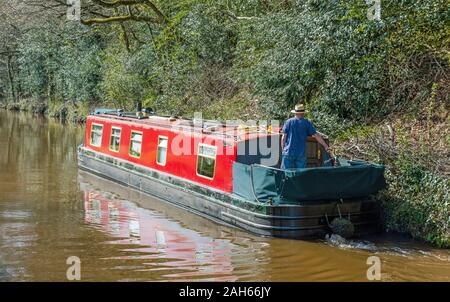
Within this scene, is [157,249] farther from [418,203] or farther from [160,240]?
[418,203]

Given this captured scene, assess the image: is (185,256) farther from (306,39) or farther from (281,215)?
(306,39)

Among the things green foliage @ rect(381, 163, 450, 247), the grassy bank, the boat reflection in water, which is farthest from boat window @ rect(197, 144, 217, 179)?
the grassy bank

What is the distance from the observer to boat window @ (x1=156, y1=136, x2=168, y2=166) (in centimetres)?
1230

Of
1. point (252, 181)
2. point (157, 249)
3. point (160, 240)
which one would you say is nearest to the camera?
point (157, 249)

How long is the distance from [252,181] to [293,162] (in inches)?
29.6

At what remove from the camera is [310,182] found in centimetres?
900

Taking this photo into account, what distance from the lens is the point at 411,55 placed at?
39.7 ft

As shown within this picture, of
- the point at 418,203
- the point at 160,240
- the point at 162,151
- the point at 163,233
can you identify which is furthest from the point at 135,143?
the point at 418,203

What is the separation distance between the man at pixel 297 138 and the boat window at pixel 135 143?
4790 mm

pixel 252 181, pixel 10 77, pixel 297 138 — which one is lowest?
pixel 252 181

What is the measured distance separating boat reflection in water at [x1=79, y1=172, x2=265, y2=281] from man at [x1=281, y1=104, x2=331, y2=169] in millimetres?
1517

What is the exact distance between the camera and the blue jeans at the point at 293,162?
31.2ft

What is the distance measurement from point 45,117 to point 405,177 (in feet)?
106

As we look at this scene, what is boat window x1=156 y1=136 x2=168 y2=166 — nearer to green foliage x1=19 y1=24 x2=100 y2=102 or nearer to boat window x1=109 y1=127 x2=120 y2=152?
boat window x1=109 y1=127 x2=120 y2=152
